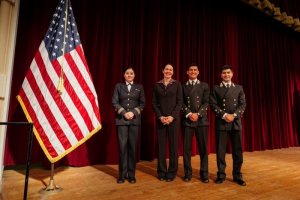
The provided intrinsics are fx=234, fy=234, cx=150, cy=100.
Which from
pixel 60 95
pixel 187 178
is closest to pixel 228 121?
pixel 187 178

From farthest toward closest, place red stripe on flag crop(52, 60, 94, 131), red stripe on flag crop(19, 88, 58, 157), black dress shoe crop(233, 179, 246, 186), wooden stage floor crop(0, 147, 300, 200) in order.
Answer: black dress shoe crop(233, 179, 246, 186)
red stripe on flag crop(52, 60, 94, 131)
red stripe on flag crop(19, 88, 58, 157)
wooden stage floor crop(0, 147, 300, 200)

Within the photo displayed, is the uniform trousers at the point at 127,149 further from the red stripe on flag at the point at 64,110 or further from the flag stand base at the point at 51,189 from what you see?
the flag stand base at the point at 51,189

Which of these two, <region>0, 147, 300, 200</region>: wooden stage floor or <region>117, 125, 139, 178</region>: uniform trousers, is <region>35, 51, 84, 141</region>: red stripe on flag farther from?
<region>0, 147, 300, 200</region>: wooden stage floor

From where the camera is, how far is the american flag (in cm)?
233

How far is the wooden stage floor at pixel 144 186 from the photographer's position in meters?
2.19

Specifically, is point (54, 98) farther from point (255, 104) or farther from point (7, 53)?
point (255, 104)

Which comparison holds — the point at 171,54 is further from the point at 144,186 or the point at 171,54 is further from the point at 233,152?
the point at 144,186

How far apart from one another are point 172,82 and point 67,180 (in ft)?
5.49

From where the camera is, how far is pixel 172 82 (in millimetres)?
2799

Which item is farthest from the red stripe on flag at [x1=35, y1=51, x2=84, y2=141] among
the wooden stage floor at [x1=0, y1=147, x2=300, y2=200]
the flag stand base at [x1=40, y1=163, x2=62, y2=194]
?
the wooden stage floor at [x1=0, y1=147, x2=300, y2=200]

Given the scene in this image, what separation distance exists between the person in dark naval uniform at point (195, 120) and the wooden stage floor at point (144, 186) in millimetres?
189

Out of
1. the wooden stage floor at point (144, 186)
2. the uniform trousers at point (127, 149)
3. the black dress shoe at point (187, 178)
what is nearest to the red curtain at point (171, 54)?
the wooden stage floor at point (144, 186)

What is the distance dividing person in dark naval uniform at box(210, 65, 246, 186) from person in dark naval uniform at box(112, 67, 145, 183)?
927 mm

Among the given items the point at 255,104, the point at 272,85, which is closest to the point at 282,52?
the point at 272,85
